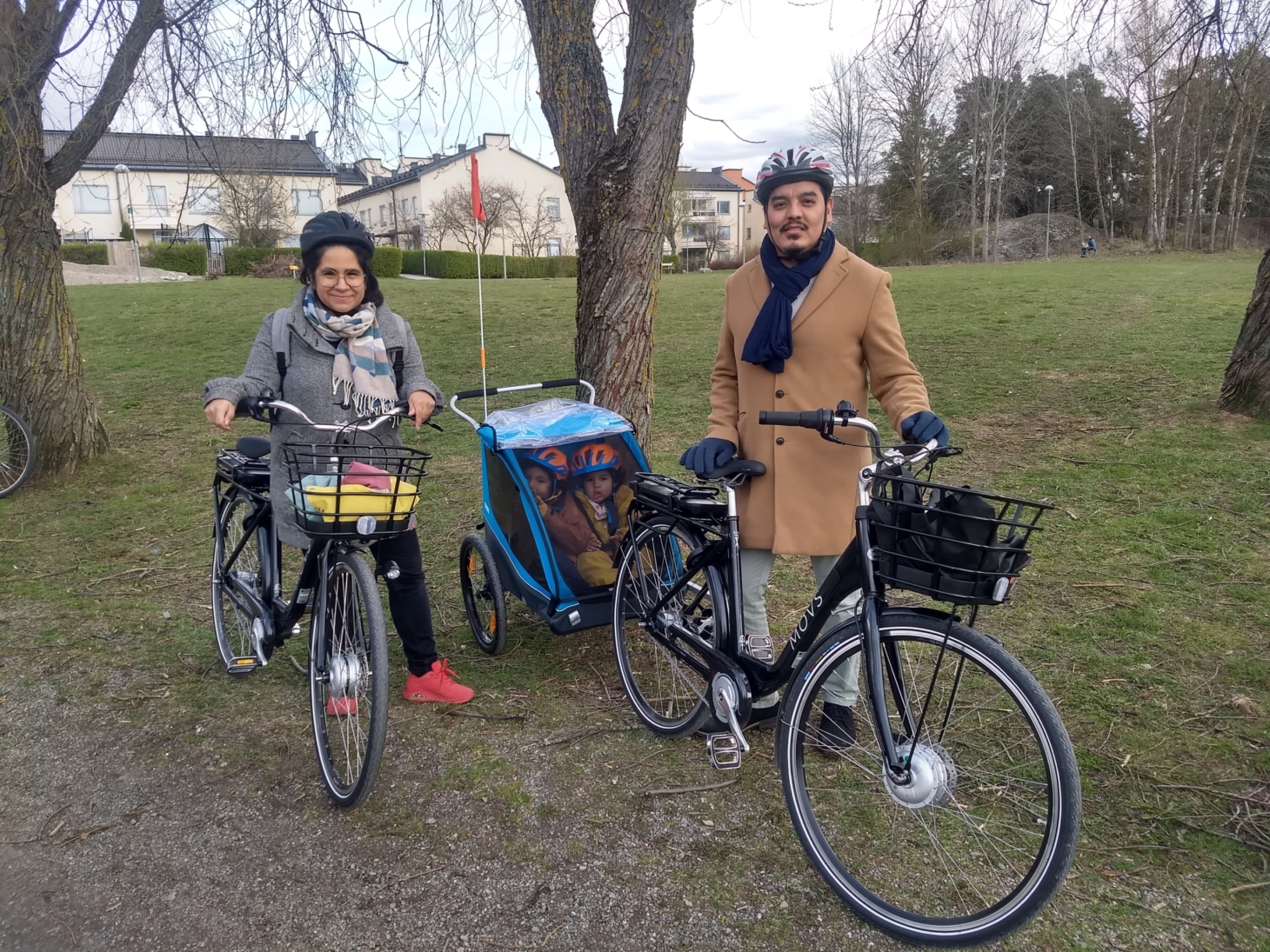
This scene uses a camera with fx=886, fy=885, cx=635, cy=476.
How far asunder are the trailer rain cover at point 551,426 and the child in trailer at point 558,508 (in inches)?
2.0

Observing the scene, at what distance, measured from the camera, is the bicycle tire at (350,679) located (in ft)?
9.15

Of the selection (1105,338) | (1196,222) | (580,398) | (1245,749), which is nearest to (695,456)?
(580,398)

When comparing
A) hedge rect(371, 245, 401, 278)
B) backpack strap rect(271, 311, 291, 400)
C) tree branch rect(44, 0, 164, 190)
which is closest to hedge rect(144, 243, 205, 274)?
hedge rect(371, 245, 401, 278)

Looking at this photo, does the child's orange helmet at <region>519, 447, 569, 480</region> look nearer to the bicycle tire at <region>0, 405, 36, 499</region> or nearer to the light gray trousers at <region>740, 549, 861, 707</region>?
the light gray trousers at <region>740, 549, 861, 707</region>

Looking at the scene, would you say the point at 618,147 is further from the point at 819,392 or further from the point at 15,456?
the point at 15,456

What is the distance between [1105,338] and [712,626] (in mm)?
10595

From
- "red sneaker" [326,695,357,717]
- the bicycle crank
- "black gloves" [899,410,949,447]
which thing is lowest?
"red sneaker" [326,695,357,717]

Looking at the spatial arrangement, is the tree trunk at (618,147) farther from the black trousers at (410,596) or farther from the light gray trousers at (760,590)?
the light gray trousers at (760,590)

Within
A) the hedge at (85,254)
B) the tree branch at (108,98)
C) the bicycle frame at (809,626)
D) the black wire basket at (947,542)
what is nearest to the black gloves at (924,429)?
the bicycle frame at (809,626)

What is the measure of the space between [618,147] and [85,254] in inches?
1612

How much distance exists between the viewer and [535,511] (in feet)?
11.6

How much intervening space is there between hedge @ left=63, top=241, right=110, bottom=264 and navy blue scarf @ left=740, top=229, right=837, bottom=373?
4070cm

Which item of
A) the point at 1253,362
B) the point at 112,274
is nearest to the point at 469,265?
the point at 112,274

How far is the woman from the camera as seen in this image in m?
3.17
